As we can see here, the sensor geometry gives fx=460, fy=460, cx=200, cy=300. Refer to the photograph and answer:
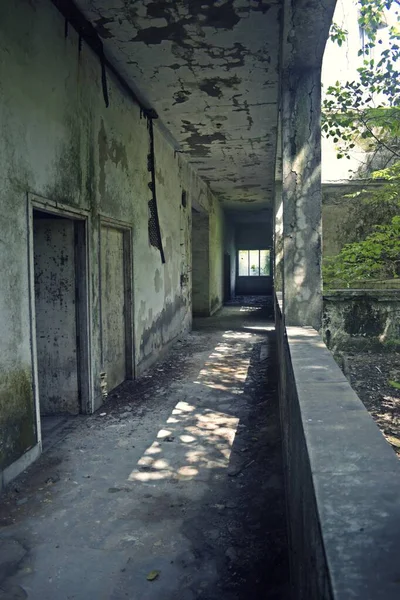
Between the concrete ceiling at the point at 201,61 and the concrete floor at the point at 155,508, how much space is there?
386 centimetres

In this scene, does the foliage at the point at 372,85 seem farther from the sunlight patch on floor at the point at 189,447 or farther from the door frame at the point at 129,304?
the sunlight patch on floor at the point at 189,447

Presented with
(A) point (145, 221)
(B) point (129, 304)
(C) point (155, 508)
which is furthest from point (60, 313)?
(A) point (145, 221)

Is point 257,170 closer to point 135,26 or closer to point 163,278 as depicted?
point 163,278

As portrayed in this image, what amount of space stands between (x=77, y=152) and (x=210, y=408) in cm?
294

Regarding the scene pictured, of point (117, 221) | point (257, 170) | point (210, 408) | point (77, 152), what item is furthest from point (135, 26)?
point (257, 170)

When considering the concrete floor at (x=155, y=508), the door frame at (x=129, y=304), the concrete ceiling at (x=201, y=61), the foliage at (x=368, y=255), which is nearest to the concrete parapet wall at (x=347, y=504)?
the concrete floor at (x=155, y=508)

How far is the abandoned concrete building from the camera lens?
4.34 ft

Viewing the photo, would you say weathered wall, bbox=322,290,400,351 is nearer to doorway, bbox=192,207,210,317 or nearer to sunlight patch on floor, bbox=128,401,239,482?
sunlight patch on floor, bbox=128,401,239,482

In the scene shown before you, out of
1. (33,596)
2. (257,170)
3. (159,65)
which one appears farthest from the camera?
(257,170)

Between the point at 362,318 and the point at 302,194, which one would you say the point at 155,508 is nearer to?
the point at 302,194

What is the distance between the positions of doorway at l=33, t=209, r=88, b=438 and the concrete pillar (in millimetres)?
2033

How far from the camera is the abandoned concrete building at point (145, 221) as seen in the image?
52.1 inches

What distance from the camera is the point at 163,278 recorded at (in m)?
7.88

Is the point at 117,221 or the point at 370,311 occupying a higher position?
the point at 117,221
